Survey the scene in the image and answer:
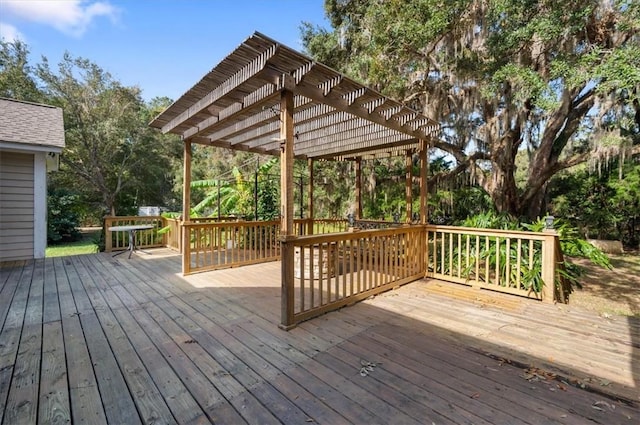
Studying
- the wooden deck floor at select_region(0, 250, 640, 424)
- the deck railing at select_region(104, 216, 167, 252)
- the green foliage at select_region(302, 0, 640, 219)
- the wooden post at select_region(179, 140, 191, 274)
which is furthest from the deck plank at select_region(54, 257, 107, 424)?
the green foliage at select_region(302, 0, 640, 219)

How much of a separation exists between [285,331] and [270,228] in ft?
12.4

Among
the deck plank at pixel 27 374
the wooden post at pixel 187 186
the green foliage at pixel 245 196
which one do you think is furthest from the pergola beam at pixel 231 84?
the green foliage at pixel 245 196

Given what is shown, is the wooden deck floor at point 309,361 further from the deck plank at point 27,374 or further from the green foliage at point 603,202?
the green foliage at point 603,202

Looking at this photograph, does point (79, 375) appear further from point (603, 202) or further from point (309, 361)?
point (603, 202)

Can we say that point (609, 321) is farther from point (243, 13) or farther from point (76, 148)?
point (76, 148)

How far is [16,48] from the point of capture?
13.8 m

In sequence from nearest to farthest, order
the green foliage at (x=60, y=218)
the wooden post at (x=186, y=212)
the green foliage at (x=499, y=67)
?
1. the green foliage at (x=499, y=67)
2. the wooden post at (x=186, y=212)
3. the green foliage at (x=60, y=218)

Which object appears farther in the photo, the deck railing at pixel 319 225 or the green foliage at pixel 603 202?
the green foliage at pixel 603 202

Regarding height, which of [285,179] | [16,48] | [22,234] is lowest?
[22,234]

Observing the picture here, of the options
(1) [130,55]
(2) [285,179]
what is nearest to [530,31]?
(2) [285,179]

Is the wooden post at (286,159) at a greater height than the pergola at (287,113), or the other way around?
the pergola at (287,113)

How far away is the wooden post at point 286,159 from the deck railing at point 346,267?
0.20m

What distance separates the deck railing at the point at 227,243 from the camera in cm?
527

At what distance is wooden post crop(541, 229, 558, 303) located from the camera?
3.74 meters
